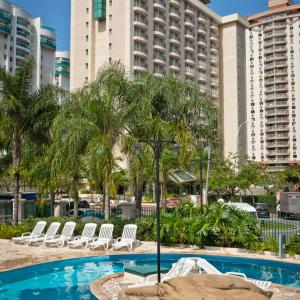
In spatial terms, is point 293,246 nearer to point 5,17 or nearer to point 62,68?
point 5,17

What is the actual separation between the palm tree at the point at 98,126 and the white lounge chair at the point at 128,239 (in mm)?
2415

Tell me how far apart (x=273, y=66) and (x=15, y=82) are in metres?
97.1

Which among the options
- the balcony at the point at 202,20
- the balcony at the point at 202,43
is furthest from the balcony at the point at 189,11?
the balcony at the point at 202,43

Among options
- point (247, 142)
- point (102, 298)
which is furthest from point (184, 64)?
point (102, 298)

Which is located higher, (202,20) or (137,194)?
(202,20)

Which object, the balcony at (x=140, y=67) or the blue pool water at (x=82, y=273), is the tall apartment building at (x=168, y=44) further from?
the blue pool water at (x=82, y=273)

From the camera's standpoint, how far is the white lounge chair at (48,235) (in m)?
19.8

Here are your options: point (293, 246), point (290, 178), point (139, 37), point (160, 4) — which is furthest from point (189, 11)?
point (293, 246)

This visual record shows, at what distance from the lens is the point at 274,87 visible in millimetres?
109125

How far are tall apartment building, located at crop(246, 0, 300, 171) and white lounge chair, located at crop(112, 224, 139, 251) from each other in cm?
9147

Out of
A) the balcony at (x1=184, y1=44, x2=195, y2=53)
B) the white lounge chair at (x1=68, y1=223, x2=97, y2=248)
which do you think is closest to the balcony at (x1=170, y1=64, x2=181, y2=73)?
the balcony at (x1=184, y1=44, x2=195, y2=53)

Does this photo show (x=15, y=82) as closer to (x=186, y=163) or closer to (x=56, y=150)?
(x=56, y=150)

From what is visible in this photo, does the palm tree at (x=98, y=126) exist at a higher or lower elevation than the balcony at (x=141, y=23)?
lower

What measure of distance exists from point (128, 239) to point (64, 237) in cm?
320
